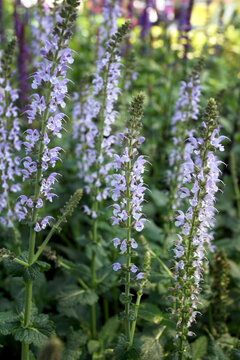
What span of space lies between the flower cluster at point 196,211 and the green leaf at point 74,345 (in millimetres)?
1140

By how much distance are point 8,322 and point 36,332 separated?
0.27m

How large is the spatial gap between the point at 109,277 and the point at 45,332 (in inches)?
51.2

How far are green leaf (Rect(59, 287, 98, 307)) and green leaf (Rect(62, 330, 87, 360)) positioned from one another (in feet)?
0.97

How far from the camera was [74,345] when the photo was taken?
13.3ft

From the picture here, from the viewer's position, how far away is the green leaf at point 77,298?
13.9 feet

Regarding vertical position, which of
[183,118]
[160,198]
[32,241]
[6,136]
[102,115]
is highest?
[183,118]

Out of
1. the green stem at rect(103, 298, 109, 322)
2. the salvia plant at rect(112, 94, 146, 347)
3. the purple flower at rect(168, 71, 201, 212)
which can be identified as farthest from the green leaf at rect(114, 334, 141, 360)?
the purple flower at rect(168, 71, 201, 212)

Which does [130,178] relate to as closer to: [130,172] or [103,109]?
[130,172]

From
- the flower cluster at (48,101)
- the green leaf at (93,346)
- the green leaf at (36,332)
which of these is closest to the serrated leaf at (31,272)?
the flower cluster at (48,101)

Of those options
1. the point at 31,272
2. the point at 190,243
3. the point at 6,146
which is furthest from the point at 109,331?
the point at 6,146

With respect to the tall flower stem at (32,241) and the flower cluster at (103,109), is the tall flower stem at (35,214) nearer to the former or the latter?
the tall flower stem at (32,241)

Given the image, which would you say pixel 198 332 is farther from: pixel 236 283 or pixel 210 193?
pixel 210 193

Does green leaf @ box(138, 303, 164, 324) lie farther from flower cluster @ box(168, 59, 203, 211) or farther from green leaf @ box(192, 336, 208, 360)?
flower cluster @ box(168, 59, 203, 211)

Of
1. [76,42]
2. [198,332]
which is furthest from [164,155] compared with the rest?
[76,42]
